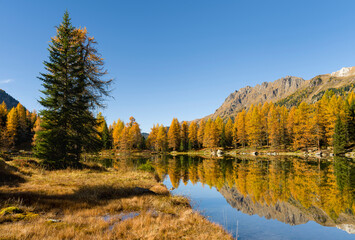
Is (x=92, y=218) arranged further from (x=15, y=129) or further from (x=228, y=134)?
(x=228, y=134)

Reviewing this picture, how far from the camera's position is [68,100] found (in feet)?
61.7

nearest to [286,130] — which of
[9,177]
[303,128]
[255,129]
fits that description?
[303,128]

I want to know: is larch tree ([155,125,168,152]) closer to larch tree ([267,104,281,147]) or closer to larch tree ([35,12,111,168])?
larch tree ([267,104,281,147])

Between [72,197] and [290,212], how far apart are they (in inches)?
464

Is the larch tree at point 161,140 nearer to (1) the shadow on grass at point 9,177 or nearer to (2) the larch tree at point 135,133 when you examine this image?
(2) the larch tree at point 135,133

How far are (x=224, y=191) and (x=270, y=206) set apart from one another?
4447 mm

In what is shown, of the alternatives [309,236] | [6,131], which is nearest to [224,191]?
[309,236]

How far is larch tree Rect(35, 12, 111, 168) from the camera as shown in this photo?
17484 mm

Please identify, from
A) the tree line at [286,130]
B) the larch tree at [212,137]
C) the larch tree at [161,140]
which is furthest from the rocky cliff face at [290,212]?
the larch tree at [161,140]

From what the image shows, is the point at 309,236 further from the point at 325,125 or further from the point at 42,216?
the point at 325,125

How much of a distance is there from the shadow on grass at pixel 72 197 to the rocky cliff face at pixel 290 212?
643 cm

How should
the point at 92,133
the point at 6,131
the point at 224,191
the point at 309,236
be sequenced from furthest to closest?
the point at 6,131
the point at 92,133
the point at 224,191
the point at 309,236

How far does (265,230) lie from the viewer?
9.11m

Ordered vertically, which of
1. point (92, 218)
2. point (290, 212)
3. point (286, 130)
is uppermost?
point (286, 130)
